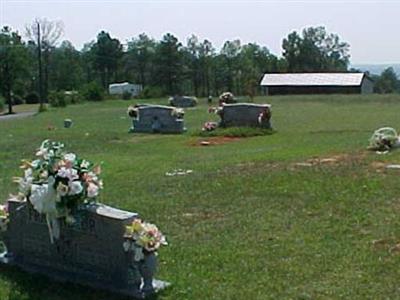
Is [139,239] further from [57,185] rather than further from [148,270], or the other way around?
[57,185]

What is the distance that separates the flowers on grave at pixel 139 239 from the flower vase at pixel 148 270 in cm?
5

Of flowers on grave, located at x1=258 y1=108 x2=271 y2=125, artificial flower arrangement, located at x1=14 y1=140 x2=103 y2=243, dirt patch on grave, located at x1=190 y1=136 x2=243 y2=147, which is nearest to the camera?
artificial flower arrangement, located at x1=14 y1=140 x2=103 y2=243

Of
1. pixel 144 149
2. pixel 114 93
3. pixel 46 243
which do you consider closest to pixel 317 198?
pixel 46 243

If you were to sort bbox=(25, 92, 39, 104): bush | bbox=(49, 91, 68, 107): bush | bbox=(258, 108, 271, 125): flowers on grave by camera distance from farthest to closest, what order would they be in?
bbox=(25, 92, 39, 104): bush
bbox=(49, 91, 68, 107): bush
bbox=(258, 108, 271, 125): flowers on grave

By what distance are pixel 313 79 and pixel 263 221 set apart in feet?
202

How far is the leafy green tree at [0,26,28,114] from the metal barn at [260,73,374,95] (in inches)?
894

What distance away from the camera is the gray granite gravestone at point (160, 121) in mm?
22562

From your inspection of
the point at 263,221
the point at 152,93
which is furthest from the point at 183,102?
the point at 263,221

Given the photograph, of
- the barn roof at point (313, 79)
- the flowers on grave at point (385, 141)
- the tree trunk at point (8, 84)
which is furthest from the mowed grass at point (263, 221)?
the barn roof at point (313, 79)

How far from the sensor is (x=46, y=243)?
5.61m

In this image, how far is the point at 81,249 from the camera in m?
5.33

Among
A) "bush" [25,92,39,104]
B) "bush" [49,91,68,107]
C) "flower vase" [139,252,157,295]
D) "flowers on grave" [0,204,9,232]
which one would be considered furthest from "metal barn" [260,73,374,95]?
"flower vase" [139,252,157,295]

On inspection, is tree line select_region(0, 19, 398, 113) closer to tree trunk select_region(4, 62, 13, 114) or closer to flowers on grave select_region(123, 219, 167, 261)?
tree trunk select_region(4, 62, 13, 114)

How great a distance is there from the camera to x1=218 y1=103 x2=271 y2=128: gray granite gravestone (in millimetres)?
20969
